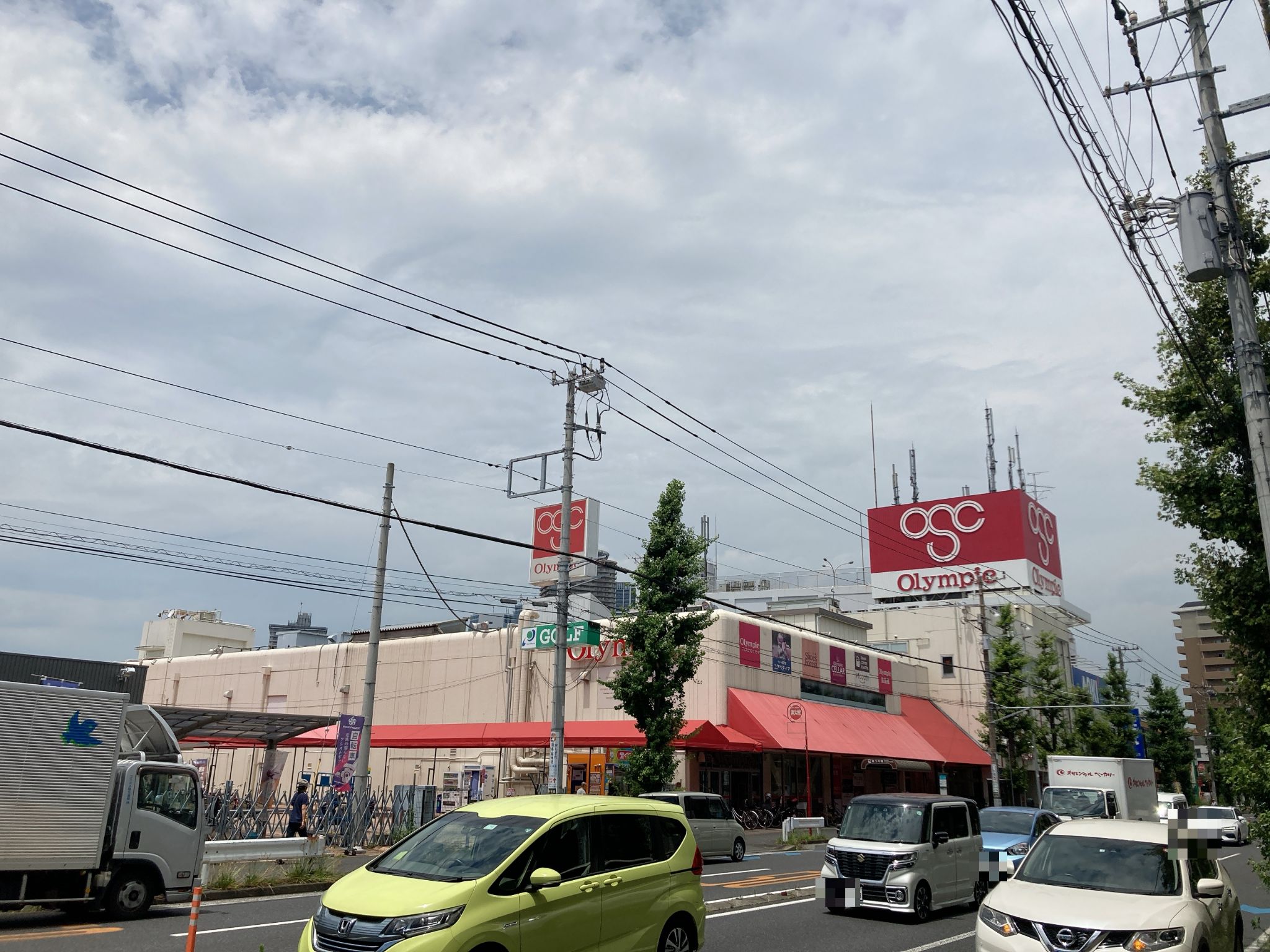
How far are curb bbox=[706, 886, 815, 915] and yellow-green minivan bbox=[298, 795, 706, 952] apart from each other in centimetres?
530

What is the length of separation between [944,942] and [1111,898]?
4.02 meters

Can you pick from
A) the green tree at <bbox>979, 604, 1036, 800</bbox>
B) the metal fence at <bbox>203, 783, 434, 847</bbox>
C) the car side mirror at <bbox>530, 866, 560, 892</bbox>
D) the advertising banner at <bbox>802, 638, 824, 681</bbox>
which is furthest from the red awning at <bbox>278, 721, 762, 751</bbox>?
the car side mirror at <bbox>530, 866, 560, 892</bbox>

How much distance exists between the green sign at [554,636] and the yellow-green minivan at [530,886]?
46.0 ft

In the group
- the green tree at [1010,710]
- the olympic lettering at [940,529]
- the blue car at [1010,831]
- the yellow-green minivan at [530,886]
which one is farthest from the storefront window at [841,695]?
the yellow-green minivan at [530,886]

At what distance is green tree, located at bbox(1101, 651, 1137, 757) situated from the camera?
187 ft

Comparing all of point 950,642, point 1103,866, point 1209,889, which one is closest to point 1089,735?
point 950,642

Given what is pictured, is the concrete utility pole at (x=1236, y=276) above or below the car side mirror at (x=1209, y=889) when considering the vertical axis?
above

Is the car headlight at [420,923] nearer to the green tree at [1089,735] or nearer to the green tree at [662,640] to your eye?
the green tree at [662,640]

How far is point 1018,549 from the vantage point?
215ft

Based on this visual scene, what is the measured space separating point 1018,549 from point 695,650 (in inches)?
1736

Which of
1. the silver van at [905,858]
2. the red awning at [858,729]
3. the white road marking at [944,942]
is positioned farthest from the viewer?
the red awning at [858,729]

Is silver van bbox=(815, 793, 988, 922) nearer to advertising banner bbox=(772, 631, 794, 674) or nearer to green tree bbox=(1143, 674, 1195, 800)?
advertising banner bbox=(772, 631, 794, 674)

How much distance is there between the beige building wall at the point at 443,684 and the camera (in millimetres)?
37594

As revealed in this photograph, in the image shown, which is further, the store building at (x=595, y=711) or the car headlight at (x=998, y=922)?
the store building at (x=595, y=711)
